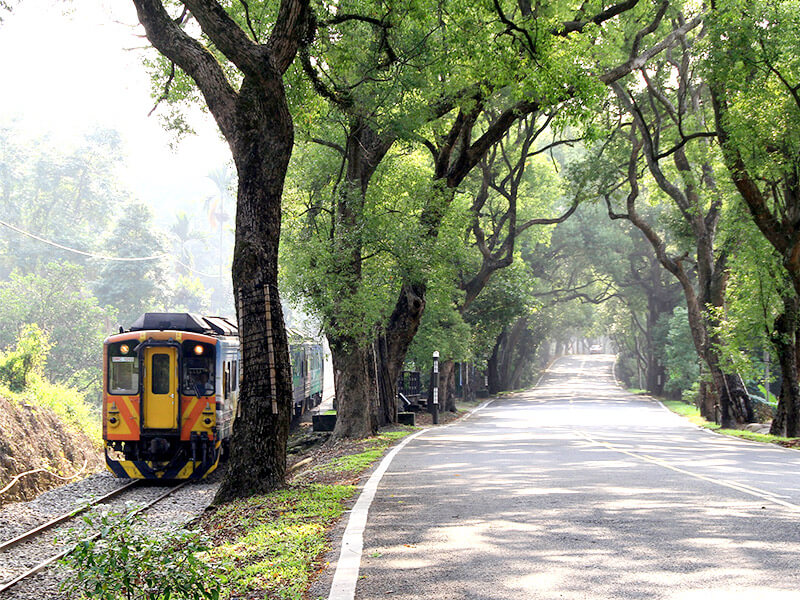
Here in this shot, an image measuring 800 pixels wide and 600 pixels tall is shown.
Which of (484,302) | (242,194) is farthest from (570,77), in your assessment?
(484,302)

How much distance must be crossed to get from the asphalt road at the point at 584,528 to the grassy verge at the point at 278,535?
0.48 meters

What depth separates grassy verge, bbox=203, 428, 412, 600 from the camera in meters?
6.31

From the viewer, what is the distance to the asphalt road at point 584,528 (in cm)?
587

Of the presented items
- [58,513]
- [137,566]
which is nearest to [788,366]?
[58,513]

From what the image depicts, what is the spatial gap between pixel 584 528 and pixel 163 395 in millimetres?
11779

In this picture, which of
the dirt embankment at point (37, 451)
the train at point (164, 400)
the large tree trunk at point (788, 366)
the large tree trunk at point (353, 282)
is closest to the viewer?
the train at point (164, 400)

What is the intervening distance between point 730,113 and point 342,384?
37.3ft

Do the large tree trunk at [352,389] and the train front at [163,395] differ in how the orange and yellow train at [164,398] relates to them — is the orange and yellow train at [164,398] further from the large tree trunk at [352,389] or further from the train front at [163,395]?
the large tree trunk at [352,389]

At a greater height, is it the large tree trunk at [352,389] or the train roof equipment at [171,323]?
the train roof equipment at [171,323]

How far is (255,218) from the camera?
1117 centimetres

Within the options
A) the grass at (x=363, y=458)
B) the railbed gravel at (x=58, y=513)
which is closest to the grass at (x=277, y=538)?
the railbed gravel at (x=58, y=513)

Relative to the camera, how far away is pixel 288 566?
6.78 metres

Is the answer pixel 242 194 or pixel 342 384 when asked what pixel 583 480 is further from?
pixel 342 384

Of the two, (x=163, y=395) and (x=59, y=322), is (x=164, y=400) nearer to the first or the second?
(x=163, y=395)
